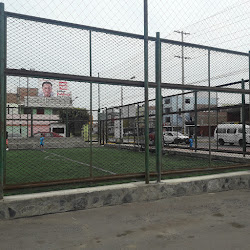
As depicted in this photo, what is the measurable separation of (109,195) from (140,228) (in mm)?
1120

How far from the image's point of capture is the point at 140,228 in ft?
12.1

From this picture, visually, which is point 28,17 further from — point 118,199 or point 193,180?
point 193,180

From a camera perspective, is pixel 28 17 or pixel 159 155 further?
pixel 159 155

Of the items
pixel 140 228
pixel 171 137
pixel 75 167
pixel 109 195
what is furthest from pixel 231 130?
pixel 140 228

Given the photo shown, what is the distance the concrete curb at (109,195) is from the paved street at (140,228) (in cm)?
13

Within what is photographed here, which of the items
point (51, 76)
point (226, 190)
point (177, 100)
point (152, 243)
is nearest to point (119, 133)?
point (177, 100)

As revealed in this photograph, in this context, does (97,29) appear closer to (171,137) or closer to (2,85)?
(2,85)

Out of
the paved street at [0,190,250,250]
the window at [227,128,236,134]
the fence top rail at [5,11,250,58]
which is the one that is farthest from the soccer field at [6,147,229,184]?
the window at [227,128,236,134]

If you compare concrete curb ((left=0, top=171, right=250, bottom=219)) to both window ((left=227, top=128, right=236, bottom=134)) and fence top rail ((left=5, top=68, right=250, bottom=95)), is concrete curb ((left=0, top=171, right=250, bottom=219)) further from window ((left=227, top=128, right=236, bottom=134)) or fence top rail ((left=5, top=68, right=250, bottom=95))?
window ((left=227, top=128, right=236, bottom=134))

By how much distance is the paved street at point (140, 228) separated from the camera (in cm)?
318

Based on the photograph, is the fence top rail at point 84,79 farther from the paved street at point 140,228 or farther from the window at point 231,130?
the window at point 231,130

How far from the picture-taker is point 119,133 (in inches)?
758

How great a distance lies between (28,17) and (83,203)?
10.6 ft

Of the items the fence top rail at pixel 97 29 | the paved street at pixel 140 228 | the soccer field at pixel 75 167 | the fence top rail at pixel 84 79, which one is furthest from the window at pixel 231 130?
the paved street at pixel 140 228
